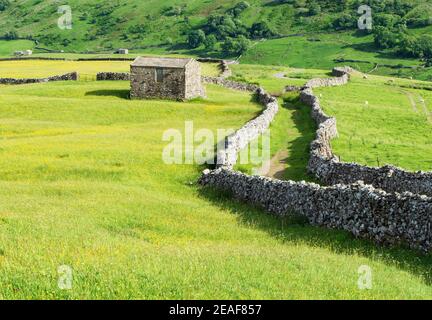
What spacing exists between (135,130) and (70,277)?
42137 millimetres

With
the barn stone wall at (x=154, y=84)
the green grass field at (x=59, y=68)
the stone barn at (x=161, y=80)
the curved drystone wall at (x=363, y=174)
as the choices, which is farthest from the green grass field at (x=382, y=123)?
the green grass field at (x=59, y=68)

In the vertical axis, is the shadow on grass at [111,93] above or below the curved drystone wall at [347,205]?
below

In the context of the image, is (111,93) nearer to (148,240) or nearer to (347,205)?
(148,240)

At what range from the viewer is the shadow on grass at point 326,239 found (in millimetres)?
19375

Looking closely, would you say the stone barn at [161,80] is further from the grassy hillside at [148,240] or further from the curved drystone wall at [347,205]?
the curved drystone wall at [347,205]

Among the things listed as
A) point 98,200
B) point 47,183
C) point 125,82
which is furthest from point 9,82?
point 98,200

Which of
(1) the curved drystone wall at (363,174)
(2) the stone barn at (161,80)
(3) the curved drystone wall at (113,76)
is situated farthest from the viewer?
(3) the curved drystone wall at (113,76)

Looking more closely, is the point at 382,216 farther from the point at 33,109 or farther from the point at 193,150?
the point at 33,109

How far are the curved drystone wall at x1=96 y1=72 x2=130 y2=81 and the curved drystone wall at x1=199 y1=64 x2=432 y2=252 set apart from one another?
199ft

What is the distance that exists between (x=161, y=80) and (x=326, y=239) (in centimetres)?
5587

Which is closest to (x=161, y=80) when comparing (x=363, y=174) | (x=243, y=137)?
(x=243, y=137)

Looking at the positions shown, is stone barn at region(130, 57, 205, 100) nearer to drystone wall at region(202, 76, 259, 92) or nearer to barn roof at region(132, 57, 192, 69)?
barn roof at region(132, 57, 192, 69)

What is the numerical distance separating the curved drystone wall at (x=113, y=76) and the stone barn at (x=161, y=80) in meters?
17.4

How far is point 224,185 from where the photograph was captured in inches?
1308
